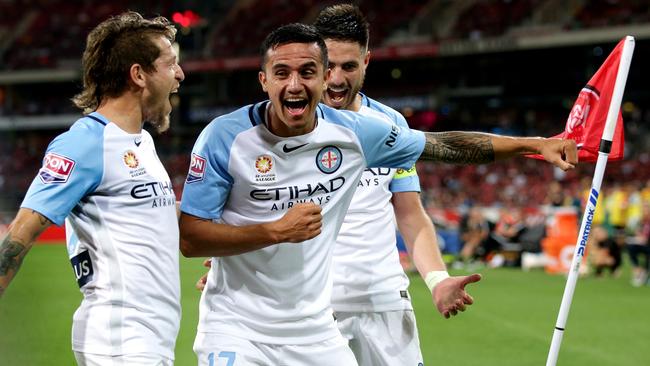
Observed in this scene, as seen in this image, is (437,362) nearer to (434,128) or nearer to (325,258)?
(325,258)

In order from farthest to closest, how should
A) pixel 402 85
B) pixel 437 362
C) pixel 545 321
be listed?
pixel 402 85, pixel 545 321, pixel 437 362

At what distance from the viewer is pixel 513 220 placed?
2266 cm

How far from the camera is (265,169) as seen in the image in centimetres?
419

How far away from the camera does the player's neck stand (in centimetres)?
393

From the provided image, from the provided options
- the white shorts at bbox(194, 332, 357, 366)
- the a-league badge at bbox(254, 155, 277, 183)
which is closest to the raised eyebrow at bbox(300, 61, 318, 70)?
the a-league badge at bbox(254, 155, 277, 183)

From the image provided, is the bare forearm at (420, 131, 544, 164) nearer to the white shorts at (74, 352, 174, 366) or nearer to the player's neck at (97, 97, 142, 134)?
the player's neck at (97, 97, 142, 134)

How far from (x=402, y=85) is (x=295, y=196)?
135 feet

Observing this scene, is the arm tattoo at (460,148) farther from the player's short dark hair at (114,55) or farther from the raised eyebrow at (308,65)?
the player's short dark hair at (114,55)

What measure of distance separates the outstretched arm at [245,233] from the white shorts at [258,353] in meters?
0.40

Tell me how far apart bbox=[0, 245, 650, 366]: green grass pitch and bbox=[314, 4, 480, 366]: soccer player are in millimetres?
4835

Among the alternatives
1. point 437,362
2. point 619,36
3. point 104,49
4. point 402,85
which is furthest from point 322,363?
point 402,85

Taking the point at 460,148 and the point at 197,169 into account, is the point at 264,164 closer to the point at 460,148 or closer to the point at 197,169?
the point at 197,169

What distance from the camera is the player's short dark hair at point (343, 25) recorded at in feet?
17.4

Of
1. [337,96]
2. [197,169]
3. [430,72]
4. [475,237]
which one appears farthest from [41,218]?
[430,72]
